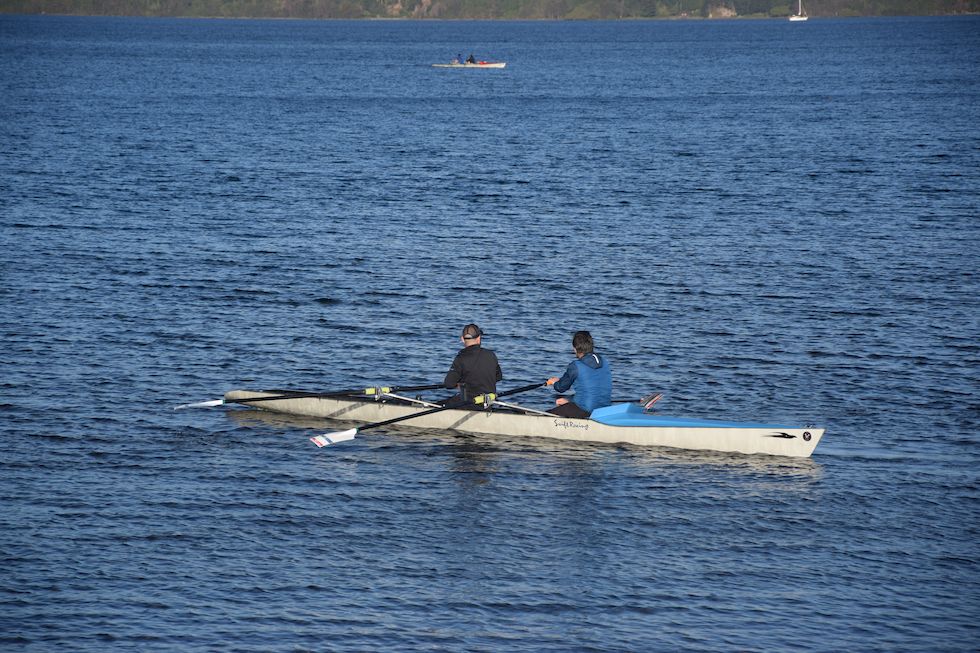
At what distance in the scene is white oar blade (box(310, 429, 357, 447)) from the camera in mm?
25225

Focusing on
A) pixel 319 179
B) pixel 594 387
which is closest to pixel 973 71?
pixel 319 179

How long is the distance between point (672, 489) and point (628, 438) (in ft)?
8.72

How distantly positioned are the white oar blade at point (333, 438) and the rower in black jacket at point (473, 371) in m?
2.21

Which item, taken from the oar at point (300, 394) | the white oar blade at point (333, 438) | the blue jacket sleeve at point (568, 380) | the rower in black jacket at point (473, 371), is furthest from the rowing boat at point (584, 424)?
the white oar blade at point (333, 438)

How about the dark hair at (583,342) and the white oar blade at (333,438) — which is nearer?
the white oar blade at (333,438)

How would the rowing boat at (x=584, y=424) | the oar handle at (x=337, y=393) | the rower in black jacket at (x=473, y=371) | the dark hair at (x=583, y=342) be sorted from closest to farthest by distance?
the rowing boat at (x=584, y=424)
the dark hair at (x=583, y=342)
the rower in black jacket at (x=473, y=371)
the oar handle at (x=337, y=393)

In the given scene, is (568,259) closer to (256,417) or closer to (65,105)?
(256,417)

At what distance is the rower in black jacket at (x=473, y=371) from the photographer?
2622cm

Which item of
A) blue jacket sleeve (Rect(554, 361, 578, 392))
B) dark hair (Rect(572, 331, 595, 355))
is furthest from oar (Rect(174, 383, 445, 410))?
dark hair (Rect(572, 331, 595, 355))

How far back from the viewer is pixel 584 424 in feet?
85.7

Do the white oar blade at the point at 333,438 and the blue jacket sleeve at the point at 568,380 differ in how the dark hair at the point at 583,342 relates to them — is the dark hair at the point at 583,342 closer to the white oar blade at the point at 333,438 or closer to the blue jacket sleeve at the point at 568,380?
the blue jacket sleeve at the point at 568,380

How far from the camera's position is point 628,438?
26.0 metres

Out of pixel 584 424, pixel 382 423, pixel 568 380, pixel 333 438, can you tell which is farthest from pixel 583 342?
pixel 333 438

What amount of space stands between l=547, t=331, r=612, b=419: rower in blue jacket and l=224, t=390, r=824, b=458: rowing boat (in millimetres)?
207
